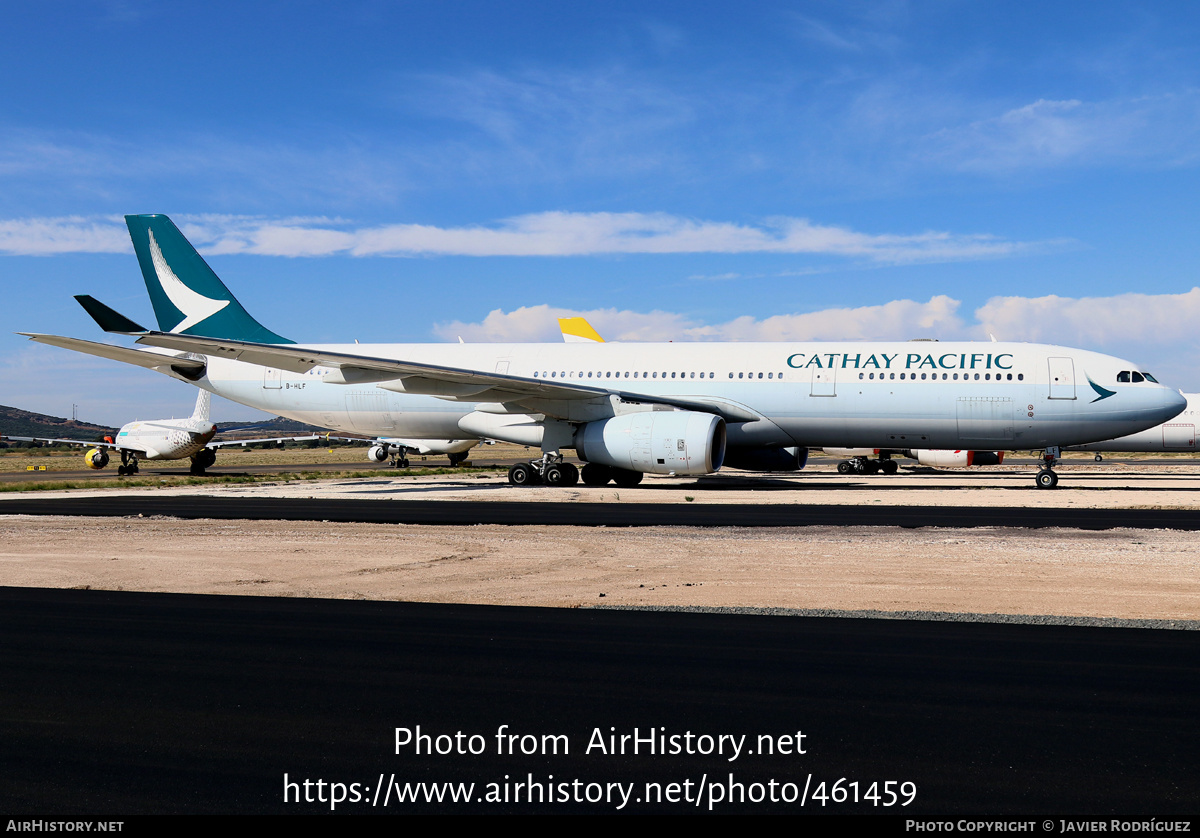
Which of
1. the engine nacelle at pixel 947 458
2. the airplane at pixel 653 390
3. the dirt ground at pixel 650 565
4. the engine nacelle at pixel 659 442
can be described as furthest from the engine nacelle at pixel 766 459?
the engine nacelle at pixel 947 458

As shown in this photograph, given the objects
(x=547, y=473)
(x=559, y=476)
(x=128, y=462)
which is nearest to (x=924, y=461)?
(x=559, y=476)

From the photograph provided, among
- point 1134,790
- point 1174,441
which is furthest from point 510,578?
point 1174,441

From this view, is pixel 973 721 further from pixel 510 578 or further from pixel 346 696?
pixel 510 578

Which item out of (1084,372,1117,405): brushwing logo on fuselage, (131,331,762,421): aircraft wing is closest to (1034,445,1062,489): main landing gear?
(1084,372,1117,405): brushwing logo on fuselage

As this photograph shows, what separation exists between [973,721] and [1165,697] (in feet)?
4.39

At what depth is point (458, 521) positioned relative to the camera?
17516mm

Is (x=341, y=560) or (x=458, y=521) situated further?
(x=458, y=521)

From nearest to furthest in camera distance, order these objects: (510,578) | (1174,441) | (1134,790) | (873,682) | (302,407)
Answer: (1134,790) < (873,682) < (510,578) < (302,407) < (1174,441)

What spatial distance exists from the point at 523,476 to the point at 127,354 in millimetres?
12168

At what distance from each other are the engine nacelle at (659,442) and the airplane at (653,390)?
40 mm

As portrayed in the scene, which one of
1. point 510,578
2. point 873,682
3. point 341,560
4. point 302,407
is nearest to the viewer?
point 873,682

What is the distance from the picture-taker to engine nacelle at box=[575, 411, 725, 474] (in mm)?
24469

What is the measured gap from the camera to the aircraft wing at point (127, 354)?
23984mm

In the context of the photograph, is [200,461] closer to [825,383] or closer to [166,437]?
[166,437]
